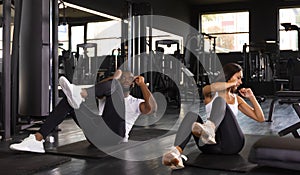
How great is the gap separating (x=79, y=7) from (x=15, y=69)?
3.28 m

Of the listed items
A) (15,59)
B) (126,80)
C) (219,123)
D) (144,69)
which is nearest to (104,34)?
(144,69)

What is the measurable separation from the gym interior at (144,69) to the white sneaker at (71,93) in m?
0.33

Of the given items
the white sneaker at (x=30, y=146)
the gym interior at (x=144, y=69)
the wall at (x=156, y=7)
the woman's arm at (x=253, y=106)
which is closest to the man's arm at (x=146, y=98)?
the gym interior at (x=144, y=69)

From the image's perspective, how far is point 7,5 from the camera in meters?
2.90

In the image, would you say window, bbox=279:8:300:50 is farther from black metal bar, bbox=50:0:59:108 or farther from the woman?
the woman

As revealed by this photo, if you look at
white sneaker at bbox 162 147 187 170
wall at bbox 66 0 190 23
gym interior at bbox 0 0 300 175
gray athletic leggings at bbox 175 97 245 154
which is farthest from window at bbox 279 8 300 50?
white sneaker at bbox 162 147 187 170

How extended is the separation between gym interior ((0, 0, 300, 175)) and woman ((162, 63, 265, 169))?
9 centimetres

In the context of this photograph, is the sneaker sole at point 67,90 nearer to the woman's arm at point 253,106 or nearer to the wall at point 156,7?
the woman's arm at point 253,106

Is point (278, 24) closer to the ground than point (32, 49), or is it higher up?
higher up

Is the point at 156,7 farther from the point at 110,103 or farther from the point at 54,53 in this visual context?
the point at 110,103

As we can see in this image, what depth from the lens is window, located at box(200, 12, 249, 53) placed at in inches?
363

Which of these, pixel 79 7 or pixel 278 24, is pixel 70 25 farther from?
pixel 278 24

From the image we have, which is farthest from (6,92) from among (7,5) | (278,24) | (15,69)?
(278,24)

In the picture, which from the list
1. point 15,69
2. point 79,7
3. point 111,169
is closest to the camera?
point 111,169
